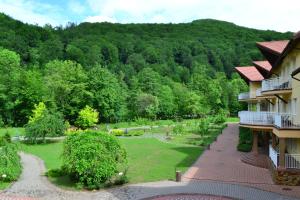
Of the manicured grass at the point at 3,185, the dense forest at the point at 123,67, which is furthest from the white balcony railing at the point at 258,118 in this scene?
the dense forest at the point at 123,67

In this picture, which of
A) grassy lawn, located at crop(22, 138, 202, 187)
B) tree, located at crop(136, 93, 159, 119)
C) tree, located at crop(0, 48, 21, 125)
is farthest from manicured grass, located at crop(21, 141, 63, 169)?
tree, located at crop(136, 93, 159, 119)

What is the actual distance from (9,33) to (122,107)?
39.5m

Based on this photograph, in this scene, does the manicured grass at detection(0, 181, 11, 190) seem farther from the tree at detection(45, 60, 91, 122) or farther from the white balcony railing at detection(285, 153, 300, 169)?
the tree at detection(45, 60, 91, 122)

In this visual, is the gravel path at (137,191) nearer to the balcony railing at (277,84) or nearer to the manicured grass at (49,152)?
the manicured grass at (49,152)

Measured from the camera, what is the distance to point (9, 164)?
22.2 meters

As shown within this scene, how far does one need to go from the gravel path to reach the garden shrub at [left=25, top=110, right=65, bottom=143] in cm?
1810

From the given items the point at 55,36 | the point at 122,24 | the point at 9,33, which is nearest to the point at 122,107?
the point at 9,33

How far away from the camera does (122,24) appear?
146 m

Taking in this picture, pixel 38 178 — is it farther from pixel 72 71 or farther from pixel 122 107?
pixel 122 107

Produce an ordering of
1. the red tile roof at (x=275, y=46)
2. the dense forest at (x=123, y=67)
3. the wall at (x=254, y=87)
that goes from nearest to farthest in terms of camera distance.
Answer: the red tile roof at (x=275, y=46), the wall at (x=254, y=87), the dense forest at (x=123, y=67)

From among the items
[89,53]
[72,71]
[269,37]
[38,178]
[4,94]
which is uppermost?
[269,37]

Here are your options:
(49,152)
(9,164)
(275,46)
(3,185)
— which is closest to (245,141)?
(275,46)

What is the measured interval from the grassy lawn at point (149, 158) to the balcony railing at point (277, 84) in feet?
25.2

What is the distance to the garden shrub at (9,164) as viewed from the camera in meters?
21.6
